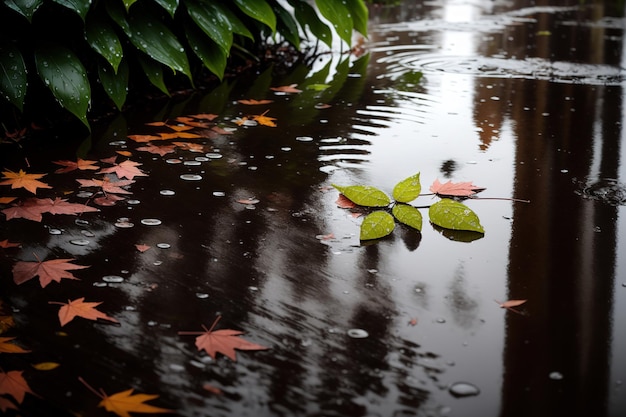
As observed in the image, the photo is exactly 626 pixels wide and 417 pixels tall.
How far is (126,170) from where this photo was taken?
271 cm

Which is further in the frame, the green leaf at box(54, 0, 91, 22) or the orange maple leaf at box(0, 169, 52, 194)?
the green leaf at box(54, 0, 91, 22)

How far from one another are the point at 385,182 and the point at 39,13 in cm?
180

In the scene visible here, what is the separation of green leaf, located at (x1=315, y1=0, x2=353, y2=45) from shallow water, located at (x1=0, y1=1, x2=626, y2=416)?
0.96m

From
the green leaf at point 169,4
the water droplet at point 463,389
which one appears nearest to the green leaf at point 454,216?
the water droplet at point 463,389

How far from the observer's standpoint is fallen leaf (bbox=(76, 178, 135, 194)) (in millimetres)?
2521

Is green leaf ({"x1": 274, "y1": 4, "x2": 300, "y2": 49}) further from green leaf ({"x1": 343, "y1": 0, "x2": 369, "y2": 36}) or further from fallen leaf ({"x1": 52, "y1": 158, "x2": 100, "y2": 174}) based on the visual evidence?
fallen leaf ({"x1": 52, "y1": 158, "x2": 100, "y2": 174})

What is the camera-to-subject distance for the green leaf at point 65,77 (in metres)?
2.95

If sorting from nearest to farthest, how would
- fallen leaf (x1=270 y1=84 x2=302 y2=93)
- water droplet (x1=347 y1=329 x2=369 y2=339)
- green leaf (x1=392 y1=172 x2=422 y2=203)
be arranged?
water droplet (x1=347 y1=329 x2=369 y2=339) → green leaf (x1=392 y1=172 x2=422 y2=203) → fallen leaf (x1=270 y1=84 x2=302 y2=93)

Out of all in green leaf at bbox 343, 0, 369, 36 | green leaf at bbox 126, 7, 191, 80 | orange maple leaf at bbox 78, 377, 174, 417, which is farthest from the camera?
green leaf at bbox 343, 0, 369, 36

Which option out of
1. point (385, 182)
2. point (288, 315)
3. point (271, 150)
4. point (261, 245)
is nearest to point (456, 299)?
point (288, 315)

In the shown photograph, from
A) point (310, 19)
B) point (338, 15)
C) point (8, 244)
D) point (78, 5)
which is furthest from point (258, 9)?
point (8, 244)

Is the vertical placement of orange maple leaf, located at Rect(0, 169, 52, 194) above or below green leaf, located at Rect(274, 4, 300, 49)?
below

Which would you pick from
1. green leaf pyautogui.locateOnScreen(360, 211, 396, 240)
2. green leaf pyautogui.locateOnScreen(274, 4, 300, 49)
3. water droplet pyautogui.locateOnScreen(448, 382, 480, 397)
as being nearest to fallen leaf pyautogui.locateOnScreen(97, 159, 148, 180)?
green leaf pyautogui.locateOnScreen(360, 211, 396, 240)

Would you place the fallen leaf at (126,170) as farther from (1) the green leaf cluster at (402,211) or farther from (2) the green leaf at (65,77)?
(1) the green leaf cluster at (402,211)
